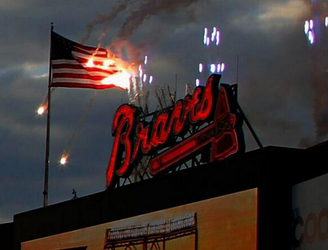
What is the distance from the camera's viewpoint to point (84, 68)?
1588 inches

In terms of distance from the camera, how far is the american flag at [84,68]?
131 feet

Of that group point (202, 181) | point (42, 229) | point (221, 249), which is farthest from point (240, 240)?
point (42, 229)

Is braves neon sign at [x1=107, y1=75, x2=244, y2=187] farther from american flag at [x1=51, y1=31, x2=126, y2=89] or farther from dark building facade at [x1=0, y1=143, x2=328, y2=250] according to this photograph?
american flag at [x1=51, y1=31, x2=126, y2=89]

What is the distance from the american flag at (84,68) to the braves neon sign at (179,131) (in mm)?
2844

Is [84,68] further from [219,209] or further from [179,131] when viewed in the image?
[219,209]

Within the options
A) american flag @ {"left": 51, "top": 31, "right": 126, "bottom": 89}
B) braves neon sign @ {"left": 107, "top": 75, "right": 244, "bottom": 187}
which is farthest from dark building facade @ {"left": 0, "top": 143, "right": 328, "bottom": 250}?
american flag @ {"left": 51, "top": 31, "right": 126, "bottom": 89}

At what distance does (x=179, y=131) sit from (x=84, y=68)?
8889 millimetres

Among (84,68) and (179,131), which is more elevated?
(84,68)

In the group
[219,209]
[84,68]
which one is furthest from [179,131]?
[84,68]

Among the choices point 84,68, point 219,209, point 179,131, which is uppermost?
point 84,68

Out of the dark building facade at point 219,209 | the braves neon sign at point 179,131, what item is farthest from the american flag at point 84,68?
the dark building facade at point 219,209

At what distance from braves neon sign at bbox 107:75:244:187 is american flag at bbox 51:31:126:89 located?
2844 millimetres

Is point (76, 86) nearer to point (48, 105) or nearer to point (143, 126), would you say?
point (48, 105)

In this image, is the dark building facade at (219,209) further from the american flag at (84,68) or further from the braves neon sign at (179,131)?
the american flag at (84,68)
